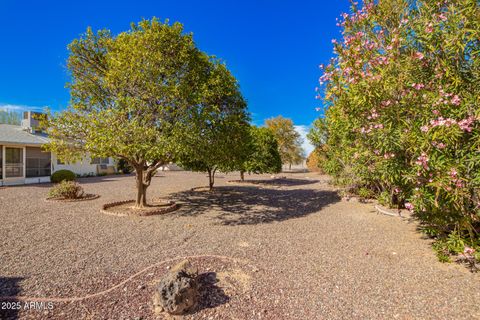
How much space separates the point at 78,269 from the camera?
15.2 feet

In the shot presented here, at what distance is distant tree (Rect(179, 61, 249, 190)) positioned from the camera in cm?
850

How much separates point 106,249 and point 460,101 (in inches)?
284

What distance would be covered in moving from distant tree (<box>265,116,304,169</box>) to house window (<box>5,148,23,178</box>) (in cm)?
3378

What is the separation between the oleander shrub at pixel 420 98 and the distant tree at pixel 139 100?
4.86 meters

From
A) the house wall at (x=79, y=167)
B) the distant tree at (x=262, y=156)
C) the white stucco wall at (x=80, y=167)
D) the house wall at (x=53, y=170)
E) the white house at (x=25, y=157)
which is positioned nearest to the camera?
the house wall at (x=53, y=170)

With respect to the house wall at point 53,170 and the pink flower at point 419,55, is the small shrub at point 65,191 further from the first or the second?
the pink flower at point 419,55

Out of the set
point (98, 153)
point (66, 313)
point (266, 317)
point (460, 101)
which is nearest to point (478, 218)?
point (460, 101)

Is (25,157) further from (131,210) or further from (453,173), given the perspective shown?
(453,173)

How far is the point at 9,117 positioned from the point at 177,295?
174ft

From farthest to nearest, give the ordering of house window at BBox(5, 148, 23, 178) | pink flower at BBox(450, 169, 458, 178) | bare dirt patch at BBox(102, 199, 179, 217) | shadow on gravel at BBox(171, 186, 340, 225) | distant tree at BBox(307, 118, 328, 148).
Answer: house window at BBox(5, 148, 23, 178), distant tree at BBox(307, 118, 328, 148), bare dirt patch at BBox(102, 199, 179, 217), shadow on gravel at BBox(171, 186, 340, 225), pink flower at BBox(450, 169, 458, 178)

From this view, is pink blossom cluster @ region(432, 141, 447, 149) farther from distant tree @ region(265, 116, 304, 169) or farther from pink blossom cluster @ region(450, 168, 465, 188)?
distant tree @ region(265, 116, 304, 169)

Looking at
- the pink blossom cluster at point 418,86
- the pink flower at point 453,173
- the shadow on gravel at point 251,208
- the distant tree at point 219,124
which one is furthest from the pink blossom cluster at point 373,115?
the distant tree at point 219,124

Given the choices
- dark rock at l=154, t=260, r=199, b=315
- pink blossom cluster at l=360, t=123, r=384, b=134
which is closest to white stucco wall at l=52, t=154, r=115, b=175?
dark rock at l=154, t=260, r=199, b=315

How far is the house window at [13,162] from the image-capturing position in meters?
17.4
